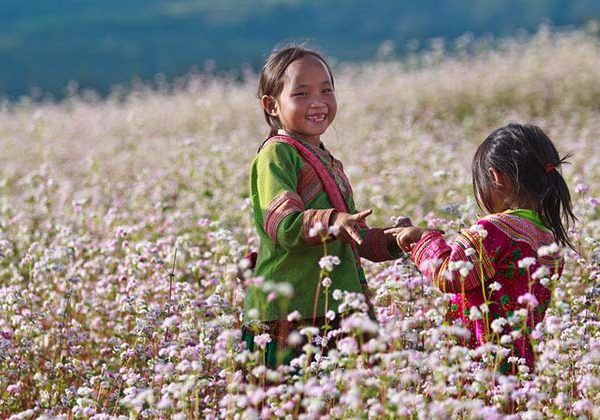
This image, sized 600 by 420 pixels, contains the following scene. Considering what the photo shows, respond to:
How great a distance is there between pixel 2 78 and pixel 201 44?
1075 centimetres

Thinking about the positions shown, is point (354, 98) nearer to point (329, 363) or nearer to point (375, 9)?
point (329, 363)

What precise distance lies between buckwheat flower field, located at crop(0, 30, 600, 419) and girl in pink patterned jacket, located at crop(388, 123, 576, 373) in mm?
158

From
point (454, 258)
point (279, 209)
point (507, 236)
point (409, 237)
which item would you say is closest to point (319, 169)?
point (279, 209)

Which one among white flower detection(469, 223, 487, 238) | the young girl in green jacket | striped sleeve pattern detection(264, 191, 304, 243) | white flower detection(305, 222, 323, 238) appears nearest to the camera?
white flower detection(305, 222, 323, 238)

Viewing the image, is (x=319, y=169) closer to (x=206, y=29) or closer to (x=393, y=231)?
(x=393, y=231)

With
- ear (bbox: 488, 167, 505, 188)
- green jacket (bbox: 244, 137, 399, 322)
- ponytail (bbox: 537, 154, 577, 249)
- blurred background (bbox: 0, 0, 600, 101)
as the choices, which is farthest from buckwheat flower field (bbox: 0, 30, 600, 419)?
blurred background (bbox: 0, 0, 600, 101)

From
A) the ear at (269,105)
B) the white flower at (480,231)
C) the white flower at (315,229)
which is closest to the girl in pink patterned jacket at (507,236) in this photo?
the white flower at (480,231)

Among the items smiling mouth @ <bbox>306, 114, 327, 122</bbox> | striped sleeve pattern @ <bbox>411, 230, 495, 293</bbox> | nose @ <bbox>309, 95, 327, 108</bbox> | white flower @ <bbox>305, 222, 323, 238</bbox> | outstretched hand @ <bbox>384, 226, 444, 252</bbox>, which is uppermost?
nose @ <bbox>309, 95, 327, 108</bbox>

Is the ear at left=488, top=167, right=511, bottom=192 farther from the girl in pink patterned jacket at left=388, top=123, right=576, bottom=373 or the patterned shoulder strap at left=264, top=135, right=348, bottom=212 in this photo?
the patterned shoulder strap at left=264, top=135, right=348, bottom=212

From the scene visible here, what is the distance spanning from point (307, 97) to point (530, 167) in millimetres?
949

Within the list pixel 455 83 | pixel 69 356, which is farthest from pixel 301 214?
pixel 455 83

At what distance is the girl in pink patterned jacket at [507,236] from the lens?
3932 mm

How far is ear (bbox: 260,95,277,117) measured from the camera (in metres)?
4.40

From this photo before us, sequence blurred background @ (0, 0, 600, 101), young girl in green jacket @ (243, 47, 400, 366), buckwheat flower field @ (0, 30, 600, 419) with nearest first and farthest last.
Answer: buckwheat flower field @ (0, 30, 600, 419), young girl in green jacket @ (243, 47, 400, 366), blurred background @ (0, 0, 600, 101)
